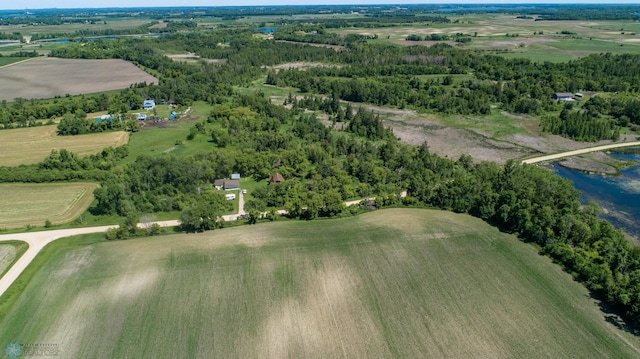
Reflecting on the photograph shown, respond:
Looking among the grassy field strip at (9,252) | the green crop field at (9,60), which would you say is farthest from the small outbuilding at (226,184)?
the green crop field at (9,60)

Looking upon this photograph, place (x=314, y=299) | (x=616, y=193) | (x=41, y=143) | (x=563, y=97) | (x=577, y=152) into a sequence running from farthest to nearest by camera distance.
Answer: (x=563, y=97) → (x=41, y=143) → (x=577, y=152) → (x=616, y=193) → (x=314, y=299)

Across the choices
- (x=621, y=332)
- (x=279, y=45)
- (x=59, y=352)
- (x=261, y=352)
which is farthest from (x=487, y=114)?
(x=279, y=45)

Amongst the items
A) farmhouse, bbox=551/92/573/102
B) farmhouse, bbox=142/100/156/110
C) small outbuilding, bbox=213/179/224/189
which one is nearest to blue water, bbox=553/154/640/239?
farmhouse, bbox=551/92/573/102

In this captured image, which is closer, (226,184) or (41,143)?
(226,184)

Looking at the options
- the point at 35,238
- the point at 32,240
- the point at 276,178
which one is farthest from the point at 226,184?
the point at 32,240

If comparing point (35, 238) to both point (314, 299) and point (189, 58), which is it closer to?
point (314, 299)

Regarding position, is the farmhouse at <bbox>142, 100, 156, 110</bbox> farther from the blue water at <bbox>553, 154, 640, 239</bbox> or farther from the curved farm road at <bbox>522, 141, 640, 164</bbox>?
the blue water at <bbox>553, 154, 640, 239</bbox>

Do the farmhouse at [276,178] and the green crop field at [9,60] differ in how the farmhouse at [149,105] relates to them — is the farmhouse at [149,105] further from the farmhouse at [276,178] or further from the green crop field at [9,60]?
the green crop field at [9,60]
